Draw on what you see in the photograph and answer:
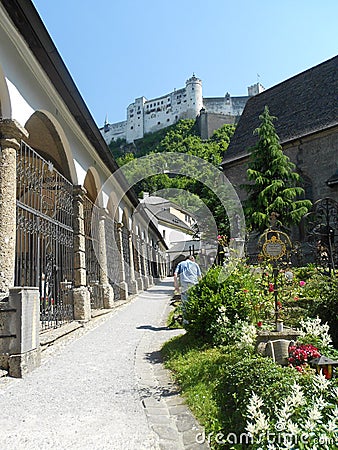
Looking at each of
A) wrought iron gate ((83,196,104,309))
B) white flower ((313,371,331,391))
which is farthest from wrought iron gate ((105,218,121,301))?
white flower ((313,371,331,391))

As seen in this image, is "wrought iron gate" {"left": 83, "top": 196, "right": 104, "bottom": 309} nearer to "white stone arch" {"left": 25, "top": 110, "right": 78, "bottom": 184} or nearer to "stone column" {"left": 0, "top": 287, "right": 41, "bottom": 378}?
"white stone arch" {"left": 25, "top": 110, "right": 78, "bottom": 184}

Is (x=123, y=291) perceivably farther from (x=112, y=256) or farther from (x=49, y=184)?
(x=49, y=184)

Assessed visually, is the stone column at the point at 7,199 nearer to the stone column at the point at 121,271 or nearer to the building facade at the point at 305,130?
the stone column at the point at 121,271

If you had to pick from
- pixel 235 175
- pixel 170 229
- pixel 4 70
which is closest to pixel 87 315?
pixel 4 70

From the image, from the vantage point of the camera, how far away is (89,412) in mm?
3883

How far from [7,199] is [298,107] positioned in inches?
1015

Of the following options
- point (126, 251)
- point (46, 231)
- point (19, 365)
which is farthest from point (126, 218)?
point (19, 365)

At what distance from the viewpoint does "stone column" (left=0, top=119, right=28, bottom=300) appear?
18.3 ft

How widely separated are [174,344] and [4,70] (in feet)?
16.2

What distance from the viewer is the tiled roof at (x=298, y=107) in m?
24.9

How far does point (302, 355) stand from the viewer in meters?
3.77

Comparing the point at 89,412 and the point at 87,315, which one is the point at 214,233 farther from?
the point at 89,412

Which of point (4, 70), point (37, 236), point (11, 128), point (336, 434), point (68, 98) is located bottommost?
point (336, 434)

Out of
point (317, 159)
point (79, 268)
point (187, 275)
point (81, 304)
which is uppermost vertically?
point (317, 159)
